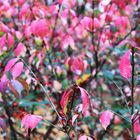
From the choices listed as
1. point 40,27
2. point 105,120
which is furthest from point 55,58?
point 105,120

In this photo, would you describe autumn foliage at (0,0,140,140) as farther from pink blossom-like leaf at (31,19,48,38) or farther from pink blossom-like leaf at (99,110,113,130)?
pink blossom-like leaf at (99,110,113,130)

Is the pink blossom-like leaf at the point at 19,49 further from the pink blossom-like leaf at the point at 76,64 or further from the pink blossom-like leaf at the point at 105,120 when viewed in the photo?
the pink blossom-like leaf at the point at 105,120

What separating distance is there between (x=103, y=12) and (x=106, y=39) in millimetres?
310

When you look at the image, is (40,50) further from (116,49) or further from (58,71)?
(116,49)

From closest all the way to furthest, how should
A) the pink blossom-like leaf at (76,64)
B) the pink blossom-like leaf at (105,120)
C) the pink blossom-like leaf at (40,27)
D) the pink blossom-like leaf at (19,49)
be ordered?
the pink blossom-like leaf at (105,120)
the pink blossom-like leaf at (40,27)
the pink blossom-like leaf at (19,49)
the pink blossom-like leaf at (76,64)

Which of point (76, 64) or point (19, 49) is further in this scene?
point (76, 64)

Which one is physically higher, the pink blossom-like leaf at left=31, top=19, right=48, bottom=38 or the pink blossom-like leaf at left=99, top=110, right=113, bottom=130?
the pink blossom-like leaf at left=31, top=19, right=48, bottom=38

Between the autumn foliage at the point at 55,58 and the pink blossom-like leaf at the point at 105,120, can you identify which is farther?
the autumn foliage at the point at 55,58

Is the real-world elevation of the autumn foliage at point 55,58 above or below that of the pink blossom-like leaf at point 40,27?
below

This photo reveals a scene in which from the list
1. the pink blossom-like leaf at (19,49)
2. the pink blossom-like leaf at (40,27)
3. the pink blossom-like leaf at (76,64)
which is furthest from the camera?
the pink blossom-like leaf at (76,64)

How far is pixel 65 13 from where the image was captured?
2.86 metres

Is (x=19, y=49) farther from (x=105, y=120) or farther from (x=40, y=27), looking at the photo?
(x=105, y=120)

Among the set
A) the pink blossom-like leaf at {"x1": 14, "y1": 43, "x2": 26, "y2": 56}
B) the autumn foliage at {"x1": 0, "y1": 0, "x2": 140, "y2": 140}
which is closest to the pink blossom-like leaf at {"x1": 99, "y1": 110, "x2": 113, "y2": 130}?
the autumn foliage at {"x1": 0, "y1": 0, "x2": 140, "y2": 140}

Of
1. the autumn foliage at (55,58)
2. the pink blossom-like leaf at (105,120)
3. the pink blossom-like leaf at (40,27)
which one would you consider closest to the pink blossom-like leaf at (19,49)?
the autumn foliage at (55,58)
